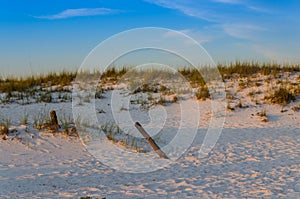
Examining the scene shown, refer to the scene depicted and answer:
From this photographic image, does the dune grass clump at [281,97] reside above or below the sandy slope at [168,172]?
above

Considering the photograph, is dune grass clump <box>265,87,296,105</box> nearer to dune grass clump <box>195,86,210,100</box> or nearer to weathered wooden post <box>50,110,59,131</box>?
dune grass clump <box>195,86,210,100</box>

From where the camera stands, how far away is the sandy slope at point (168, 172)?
713 centimetres

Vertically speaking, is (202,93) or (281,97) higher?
(202,93)

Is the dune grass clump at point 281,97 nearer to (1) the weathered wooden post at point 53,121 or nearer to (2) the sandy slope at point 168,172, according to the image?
(2) the sandy slope at point 168,172

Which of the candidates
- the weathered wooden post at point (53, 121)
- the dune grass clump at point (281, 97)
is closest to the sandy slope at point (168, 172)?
the weathered wooden post at point (53, 121)

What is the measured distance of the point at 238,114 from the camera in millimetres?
Result: 12562

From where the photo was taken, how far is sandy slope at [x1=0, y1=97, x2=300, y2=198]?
7133 mm

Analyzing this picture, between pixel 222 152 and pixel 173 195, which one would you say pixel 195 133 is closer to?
pixel 222 152

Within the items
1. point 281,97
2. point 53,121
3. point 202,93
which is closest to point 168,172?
point 53,121

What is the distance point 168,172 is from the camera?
8227 millimetres

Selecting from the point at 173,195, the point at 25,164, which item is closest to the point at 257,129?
the point at 173,195

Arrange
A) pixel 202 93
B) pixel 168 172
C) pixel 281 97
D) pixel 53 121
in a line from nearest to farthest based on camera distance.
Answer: pixel 168 172, pixel 53 121, pixel 281 97, pixel 202 93

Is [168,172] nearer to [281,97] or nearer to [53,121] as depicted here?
[53,121]

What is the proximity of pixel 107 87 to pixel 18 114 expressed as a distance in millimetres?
4157
